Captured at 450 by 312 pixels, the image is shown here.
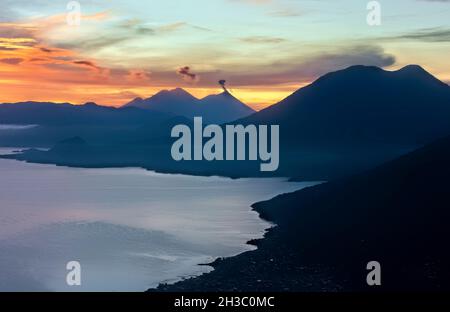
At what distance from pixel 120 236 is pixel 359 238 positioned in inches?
1451

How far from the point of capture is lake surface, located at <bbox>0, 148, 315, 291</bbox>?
183 feet

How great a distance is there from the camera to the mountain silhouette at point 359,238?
152 feet

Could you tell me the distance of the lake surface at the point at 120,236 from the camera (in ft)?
183

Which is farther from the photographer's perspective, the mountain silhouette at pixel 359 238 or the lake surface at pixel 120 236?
the lake surface at pixel 120 236

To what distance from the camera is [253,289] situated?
4434 cm

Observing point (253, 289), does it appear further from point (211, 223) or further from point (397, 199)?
point (211, 223)

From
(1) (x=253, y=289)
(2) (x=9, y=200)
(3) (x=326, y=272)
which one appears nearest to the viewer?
(1) (x=253, y=289)

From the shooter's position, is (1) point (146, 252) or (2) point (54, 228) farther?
(2) point (54, 228)

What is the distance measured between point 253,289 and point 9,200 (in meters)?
125

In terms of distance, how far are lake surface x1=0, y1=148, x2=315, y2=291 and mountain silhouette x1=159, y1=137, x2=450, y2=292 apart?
5341mm

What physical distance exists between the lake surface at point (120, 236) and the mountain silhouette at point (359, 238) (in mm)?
5341

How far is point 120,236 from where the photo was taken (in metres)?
83.2

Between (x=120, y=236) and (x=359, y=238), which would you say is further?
(x=120, y=236)
